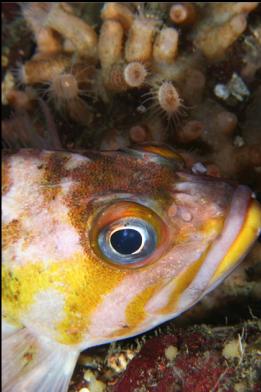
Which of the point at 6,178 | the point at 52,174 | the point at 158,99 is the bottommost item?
the point at 6,178

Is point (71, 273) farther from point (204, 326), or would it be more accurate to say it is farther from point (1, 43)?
point (1, 43)

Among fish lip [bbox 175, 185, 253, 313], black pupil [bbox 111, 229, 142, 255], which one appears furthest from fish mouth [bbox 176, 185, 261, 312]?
black pupil [bbox 111, 229, 142, 255]

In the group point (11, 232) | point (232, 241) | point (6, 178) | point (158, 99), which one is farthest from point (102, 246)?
point (158, 99)

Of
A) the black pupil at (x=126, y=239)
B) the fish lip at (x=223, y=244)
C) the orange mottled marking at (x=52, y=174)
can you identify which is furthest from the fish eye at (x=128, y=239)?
the orange mottled marking at (x=52, y=174)

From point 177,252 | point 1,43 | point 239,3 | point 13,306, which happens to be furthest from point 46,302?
point 1,43

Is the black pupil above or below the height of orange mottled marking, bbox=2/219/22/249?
above

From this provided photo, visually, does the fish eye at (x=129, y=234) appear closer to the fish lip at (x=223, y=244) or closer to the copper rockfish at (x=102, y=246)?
the copper rockfish at (x=102, y=246)

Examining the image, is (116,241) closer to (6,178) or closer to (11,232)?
(11,232)

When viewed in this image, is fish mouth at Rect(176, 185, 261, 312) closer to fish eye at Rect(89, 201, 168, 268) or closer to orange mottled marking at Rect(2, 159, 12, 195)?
fish eye at Rect(89, 201, 168, 268)
